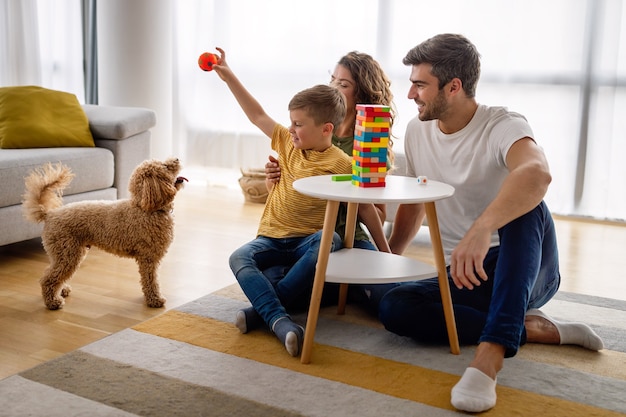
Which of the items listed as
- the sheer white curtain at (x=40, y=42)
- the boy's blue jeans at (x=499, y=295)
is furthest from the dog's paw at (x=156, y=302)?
the sheer white curtain at (x=40, y=42)

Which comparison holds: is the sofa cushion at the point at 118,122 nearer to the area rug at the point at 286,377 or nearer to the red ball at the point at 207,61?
the red ball at the point at 207,61

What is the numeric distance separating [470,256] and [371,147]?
1.45 ft

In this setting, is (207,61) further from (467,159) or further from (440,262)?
(440,262)

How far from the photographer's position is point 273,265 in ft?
7.52

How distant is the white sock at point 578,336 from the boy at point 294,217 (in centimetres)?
57

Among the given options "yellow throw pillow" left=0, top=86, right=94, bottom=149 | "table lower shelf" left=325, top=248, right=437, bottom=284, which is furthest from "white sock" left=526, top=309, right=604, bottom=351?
"yellow throw pillow" left=0, top=86, right=94, bottom=149

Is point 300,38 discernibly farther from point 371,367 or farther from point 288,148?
point 371,367

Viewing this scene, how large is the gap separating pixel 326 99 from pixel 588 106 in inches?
90.2

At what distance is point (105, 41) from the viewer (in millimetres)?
4496

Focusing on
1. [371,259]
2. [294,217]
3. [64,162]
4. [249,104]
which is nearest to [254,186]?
[64,162]

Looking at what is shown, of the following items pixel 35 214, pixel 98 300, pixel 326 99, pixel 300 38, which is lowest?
pixel 98 300

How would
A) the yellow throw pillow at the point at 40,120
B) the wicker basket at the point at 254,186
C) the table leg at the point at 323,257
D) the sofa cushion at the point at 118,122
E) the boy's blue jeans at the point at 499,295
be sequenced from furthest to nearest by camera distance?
the wicker basket at the point at 254,186 → the sofa cushion at the point at 118,122 → the yellow throw pillow at the point at 40,120 → the table leg at the point at 323,257 → the boy's blue jeans at the point at 499,295

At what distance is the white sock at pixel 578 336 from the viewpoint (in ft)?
6.81

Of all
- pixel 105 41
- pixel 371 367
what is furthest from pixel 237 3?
pixel 371 367
